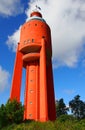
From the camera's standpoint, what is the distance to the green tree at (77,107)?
186ft

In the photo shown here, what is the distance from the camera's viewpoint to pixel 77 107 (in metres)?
58.2

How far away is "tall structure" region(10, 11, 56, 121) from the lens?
3531 cm

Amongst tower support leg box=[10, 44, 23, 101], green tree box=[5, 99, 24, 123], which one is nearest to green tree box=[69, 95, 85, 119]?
tower support leg box=[10, 44, 23, 101]

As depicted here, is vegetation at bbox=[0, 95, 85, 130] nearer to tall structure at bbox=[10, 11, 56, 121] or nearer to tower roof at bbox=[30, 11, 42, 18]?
tall structure at bbox=[10, 11, 56, 121]

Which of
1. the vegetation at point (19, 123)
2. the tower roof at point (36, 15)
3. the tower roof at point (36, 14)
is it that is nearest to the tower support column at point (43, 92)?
the vegetation at point (19, 123)

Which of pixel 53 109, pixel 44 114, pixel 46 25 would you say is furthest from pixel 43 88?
pixel 46 25

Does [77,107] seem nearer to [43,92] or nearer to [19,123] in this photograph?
[43,92]

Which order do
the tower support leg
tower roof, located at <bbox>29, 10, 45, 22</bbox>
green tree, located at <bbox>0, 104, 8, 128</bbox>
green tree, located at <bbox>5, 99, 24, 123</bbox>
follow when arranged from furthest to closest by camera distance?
tower roof, located at <bbox>29, 10, 45, 22</bbox>
the tower support leg
green tree, located at <bbox>5, 99, 24, 123</bbox>
green tree, located at <bbox>0, 104, 8, 128</bbox>

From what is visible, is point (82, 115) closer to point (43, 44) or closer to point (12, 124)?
point (43, 44)

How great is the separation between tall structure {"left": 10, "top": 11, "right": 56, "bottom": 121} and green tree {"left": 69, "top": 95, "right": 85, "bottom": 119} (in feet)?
68.6

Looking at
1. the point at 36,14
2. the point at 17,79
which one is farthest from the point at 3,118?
the point at 36,14

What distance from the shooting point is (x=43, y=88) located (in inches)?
1297

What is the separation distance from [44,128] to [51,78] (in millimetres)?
12957

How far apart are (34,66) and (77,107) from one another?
78.5 feet
